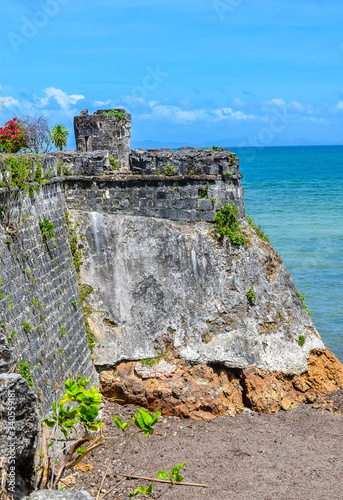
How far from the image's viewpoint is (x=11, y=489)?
4980 mm

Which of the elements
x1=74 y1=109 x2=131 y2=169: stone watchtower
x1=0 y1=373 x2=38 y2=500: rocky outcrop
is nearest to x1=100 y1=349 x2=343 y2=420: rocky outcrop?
x1=74 y1=109 x2=131 y2=169: stone watchtower

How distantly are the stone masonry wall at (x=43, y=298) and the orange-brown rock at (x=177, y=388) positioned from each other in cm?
69

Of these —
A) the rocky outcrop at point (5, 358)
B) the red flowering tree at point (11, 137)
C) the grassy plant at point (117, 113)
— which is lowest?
the rocky outcrop at point (5, 358)

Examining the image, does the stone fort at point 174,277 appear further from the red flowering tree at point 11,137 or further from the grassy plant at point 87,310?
the red flowering tree at point 11,137

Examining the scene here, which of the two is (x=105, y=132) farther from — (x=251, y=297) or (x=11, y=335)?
(x=11, y=335)

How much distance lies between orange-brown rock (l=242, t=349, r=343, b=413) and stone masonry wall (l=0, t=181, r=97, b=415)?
3.62 m

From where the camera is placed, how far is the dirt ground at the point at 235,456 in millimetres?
10820

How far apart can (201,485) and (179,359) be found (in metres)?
3.44

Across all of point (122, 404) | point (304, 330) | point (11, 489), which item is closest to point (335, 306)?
point (304, 330)

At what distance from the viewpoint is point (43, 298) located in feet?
37.6

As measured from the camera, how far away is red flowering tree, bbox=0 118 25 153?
14203 millimetres

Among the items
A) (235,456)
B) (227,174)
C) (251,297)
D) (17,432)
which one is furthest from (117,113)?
(17,432)

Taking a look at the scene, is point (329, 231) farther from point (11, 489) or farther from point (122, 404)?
point (11, 489)

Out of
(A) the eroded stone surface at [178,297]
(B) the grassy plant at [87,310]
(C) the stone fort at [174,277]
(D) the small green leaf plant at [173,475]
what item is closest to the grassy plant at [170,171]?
(C) the stone fort at [174,277]
